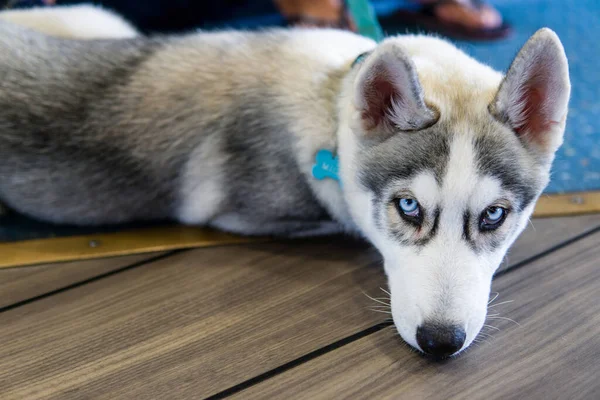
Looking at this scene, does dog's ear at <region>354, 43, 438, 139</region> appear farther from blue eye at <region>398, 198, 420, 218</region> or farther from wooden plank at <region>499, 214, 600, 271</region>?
wooden plank at <region>499, 214, 600, 271</region>

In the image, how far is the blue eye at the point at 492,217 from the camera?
4.44 ft

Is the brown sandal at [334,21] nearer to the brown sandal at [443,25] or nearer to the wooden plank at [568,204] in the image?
the brown sandal at [443,25]

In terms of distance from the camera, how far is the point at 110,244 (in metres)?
1.89

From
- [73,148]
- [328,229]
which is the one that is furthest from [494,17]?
[73,148]

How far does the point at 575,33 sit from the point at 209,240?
237 cm

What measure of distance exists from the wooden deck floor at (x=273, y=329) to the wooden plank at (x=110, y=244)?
3 centimetres

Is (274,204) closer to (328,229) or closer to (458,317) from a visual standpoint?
(328,229)

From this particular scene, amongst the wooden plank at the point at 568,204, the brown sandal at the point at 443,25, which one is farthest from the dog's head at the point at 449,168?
the brown sandal at the point at 443,25

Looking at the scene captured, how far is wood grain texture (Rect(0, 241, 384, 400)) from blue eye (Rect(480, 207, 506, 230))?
406mm

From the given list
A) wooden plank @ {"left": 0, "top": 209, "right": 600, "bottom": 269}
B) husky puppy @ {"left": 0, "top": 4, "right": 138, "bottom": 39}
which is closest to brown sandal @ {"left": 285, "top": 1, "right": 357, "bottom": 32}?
husky puppy @ {"left": 0, "top": 4, "right": 138, "bottom": 39}

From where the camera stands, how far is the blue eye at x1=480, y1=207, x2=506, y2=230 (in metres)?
1.35

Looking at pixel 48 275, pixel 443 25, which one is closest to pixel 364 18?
pixel 443 25

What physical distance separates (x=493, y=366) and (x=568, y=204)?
83 cm

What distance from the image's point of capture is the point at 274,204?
1807 millimetres
